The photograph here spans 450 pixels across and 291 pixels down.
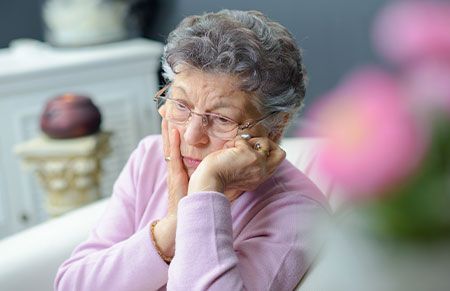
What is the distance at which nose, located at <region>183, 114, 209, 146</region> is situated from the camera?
1.02 meters

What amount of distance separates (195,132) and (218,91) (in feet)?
0.22

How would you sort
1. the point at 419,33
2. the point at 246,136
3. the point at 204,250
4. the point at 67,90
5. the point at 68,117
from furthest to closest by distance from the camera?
the point at 67,90, the point at 68,117, the point at 246,136, the point at 204,250, the point at 419,33

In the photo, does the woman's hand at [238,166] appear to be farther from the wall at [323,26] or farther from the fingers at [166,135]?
the wall at [323,26]

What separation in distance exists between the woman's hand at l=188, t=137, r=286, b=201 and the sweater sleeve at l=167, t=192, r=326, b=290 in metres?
0.03

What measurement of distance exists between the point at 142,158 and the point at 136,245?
8.2 inches

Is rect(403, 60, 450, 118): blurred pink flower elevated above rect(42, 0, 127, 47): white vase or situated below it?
above

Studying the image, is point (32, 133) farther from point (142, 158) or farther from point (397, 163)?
point (397, 163)

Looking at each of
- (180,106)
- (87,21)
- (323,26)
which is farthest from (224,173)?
(87,21)

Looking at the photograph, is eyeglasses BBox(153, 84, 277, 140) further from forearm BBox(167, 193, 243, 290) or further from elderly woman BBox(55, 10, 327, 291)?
forearm BBox(167, 193, 243, 290)

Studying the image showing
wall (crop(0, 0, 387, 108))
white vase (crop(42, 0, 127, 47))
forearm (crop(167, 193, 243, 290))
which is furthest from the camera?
white vase (crop(42, 0, 127, 47))

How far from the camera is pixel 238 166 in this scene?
977 millimetres

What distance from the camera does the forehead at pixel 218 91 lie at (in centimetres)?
101

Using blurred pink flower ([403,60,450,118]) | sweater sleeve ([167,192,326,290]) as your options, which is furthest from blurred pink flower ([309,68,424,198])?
sweater sleeve ([167,192,326,290])

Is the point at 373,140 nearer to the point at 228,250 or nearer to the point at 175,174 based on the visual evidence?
the point at 228,250
